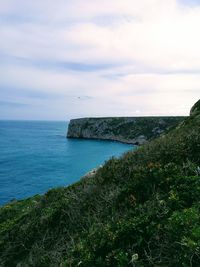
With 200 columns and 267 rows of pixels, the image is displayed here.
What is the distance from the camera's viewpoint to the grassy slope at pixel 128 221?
277 inches

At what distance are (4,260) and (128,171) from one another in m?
5.28

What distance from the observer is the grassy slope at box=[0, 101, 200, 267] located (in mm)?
7043

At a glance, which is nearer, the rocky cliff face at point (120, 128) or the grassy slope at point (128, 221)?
the grassy slope at point (128, 221)

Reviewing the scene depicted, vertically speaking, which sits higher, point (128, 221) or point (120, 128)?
point (128, 221)

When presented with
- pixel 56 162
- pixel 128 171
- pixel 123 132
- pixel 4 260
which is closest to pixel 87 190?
pixel 128 171

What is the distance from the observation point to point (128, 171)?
1202cm

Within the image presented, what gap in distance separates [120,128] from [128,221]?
528ft

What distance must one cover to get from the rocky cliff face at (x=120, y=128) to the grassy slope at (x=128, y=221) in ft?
463

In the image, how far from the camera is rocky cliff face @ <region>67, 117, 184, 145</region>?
159m

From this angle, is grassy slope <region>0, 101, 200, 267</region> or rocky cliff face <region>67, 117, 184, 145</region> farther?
rocky cliff face <region>67, 117, 184, 145</region>

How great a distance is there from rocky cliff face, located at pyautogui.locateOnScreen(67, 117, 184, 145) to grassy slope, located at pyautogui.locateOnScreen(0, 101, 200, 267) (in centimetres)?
14102

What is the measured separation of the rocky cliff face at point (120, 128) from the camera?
159250 mm

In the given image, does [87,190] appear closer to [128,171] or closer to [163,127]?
[128,171]

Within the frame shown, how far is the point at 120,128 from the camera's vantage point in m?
169
